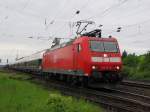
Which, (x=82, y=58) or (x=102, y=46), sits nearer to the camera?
(x=82, y=58)

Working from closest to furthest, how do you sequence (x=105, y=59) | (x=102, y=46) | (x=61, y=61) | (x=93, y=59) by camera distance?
(x=93, y=59)
(x=105, y=59)
(x=102, y=46)
(x=61, y=61)

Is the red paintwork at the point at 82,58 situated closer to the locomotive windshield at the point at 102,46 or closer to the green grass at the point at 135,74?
the locomotive windshield at the point at 102,46

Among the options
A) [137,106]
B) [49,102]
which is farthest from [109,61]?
[49,102]

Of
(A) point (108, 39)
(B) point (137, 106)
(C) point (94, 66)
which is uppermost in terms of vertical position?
(A) point (108, 39)

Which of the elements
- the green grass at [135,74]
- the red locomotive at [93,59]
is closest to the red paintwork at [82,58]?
the red locomotive at [93,59]

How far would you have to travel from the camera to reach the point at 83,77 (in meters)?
22.3

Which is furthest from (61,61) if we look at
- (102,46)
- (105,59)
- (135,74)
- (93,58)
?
(135,74)

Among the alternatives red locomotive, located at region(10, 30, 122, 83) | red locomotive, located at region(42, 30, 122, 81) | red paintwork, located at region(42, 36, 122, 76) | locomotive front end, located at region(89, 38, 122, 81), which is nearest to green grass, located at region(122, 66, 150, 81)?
red paintwork, located at region(42, 36, 122, 76)

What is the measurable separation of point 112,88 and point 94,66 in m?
2.29

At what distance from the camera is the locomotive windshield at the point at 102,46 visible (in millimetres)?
22344

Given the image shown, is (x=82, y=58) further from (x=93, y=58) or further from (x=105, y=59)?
(x=105, y=59)

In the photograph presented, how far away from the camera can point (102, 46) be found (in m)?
22.5

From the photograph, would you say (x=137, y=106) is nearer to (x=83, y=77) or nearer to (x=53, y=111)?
(x=53, y=111)

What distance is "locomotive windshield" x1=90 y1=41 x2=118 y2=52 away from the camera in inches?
880
